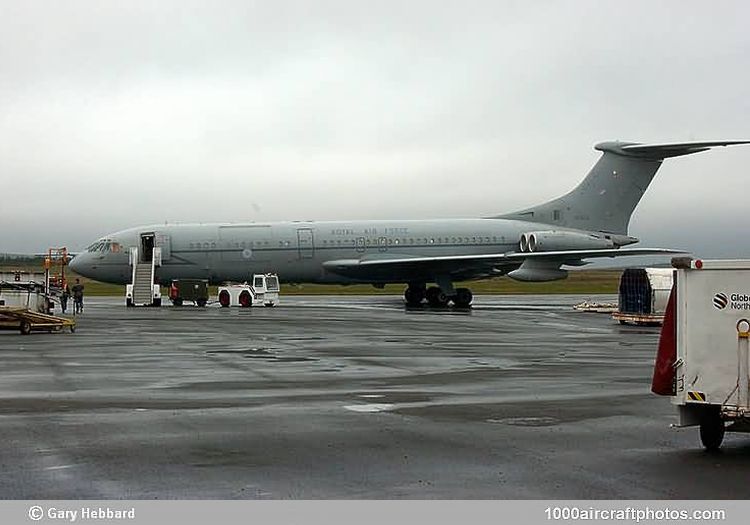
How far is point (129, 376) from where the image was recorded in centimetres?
1641

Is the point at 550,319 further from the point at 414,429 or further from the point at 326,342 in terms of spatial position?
the point at 414,429

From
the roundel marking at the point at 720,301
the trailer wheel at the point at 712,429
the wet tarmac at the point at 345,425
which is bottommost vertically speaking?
the wet tarmac at the point at 345,425

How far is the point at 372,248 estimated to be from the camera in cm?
4616

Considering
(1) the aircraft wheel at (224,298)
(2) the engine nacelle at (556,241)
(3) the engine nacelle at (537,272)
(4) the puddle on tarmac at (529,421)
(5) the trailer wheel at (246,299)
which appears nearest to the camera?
(4) the puddle on tarmac at (529,421)

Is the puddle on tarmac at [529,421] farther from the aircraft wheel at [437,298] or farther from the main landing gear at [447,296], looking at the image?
the aircraft wheel at [437,298]

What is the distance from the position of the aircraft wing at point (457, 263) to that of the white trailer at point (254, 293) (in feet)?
9.03

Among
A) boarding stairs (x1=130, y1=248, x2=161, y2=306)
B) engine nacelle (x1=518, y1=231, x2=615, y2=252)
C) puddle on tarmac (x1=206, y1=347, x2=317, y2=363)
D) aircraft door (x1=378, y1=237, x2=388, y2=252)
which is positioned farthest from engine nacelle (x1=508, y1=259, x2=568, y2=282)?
puddle on tarmac (x1=206, y1=347, x2=317, y2=363)

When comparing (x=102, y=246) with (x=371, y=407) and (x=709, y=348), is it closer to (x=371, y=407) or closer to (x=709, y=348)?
(x=371, y=407)

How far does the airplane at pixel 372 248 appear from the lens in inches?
1788

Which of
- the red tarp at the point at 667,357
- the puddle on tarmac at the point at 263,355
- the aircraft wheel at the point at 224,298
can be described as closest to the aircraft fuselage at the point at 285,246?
the aircraft wheel at the point at 224,298

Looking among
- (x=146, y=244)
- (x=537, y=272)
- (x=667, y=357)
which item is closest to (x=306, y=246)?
(x=146, y=244)

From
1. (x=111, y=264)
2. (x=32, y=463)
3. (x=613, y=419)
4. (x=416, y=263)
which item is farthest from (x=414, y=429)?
(x=111, y=264)

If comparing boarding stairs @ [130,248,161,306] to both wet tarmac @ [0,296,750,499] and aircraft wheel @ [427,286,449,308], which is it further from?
wet tarmac @ [0,296,750,499]

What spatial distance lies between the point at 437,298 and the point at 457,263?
8.54 feet
